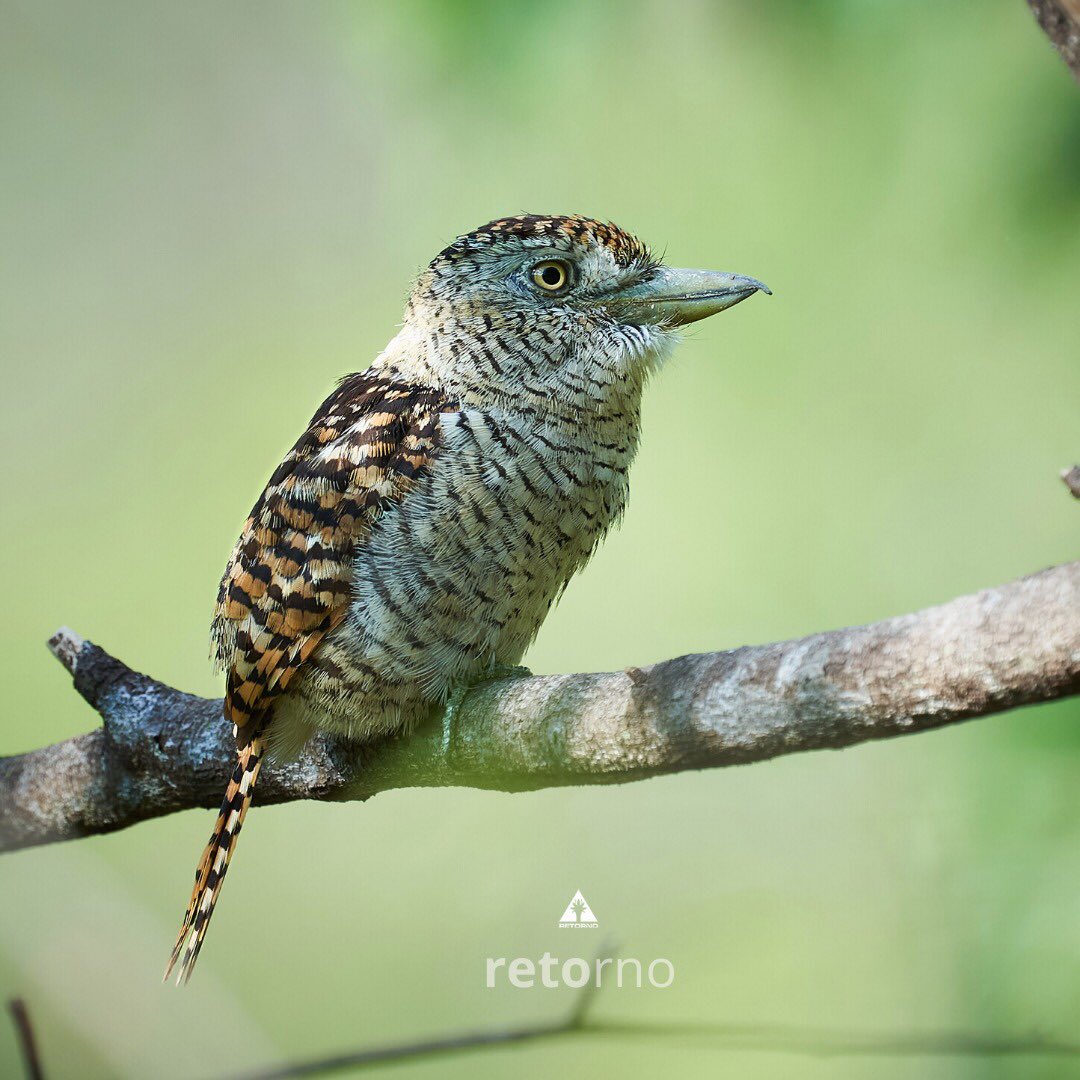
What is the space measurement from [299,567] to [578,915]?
0.90 m

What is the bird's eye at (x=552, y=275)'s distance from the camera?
5.01 feet

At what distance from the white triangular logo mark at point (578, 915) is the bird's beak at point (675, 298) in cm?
102

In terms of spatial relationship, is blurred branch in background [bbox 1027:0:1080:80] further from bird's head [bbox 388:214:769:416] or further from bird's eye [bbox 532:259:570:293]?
bird's eye [bbox 532:259:570:293]

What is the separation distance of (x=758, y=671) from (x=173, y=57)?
2.31 m

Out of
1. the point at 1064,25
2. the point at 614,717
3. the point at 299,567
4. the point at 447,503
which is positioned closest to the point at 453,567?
the point at 447,503

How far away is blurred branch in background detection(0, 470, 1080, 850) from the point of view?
807 mm

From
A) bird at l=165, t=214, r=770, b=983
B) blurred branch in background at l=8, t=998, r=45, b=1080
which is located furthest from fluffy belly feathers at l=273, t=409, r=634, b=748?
blurred branch in background at l=8, t=998, r=45, b=1080

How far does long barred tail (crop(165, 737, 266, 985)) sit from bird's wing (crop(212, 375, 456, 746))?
36 millimetres

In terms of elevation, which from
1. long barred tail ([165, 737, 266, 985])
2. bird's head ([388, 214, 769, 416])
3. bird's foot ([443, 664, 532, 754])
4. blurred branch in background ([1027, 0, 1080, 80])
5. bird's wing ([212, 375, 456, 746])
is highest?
bird's head ([388, 214, 769, 416])

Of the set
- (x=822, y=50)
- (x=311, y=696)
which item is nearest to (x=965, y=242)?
(x=822, y=50)

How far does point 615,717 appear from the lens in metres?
1.11

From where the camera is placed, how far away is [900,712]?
0.87 meters

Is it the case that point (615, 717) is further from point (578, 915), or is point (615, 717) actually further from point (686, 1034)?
point (578, 915)

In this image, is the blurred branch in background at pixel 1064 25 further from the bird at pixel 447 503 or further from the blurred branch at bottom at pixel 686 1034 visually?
the blurred branch at bottom at pixel 686 1034
